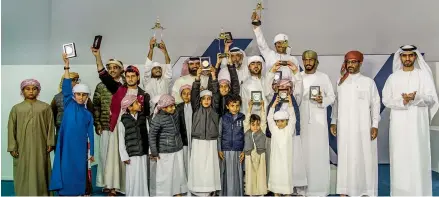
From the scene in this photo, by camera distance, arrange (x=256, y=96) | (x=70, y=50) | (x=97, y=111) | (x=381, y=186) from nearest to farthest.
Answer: (x=256, y=96) < (x=70, y=50) < (x=97, y=111) < (x=381, y=186)

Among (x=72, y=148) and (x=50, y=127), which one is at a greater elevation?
(x=50, y=127)

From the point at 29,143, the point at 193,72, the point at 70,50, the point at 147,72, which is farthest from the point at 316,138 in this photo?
the point at 29,143

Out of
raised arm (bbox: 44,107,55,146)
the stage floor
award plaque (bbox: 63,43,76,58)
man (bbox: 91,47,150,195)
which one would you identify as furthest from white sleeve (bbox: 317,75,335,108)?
raised arm (bbox: 44,107,55,146)

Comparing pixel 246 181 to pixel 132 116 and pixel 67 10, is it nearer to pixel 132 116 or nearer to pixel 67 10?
pixel 132 116

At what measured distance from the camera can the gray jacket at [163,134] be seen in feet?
18.0

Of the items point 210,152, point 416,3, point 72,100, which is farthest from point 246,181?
point 416,3

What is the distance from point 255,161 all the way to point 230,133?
0.41 m

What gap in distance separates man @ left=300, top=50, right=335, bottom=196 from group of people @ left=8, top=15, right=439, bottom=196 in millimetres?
12

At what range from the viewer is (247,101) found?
19.6 ft

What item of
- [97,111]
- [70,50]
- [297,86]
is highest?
[70,50]

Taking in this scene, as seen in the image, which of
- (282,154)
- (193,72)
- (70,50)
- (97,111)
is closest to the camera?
(282,154)

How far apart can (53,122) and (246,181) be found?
233 centimetres

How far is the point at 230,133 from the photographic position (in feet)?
18.1

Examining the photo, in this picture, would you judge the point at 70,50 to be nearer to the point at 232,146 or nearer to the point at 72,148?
the point at 72,148
